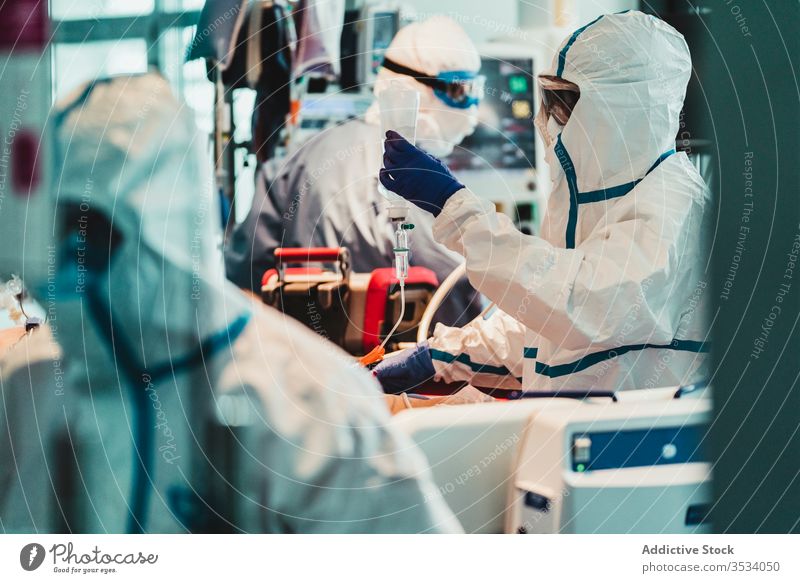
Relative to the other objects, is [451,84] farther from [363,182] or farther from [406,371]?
[406,371]

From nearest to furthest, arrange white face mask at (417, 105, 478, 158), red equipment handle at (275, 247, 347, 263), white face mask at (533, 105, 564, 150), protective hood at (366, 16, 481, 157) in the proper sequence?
white face mask at (533, 105, 564, 150) → red equipment handle at (275, 247, 347, 263) → protective hood at (366, 16, 481, 157) → white face mask at (417, 105, 478, 158)

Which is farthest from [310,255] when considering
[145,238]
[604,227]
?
[145,238]

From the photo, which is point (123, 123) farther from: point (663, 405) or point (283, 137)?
point (283, 137)

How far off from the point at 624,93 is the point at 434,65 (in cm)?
156

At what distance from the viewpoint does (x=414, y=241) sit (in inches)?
121

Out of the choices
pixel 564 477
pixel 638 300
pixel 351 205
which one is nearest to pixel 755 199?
pixel 638 300

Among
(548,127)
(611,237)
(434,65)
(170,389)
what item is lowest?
(170,389)

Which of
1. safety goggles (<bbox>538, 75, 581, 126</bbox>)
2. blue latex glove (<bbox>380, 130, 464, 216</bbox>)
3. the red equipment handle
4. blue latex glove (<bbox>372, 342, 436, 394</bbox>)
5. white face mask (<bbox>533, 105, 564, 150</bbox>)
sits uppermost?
safety goggles (<bbox>538, 75, 581, 126</bbox>)

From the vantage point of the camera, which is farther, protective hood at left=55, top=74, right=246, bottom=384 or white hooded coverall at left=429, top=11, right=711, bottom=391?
white hooded coverall at left=429, top=11, right=711, bottom=391

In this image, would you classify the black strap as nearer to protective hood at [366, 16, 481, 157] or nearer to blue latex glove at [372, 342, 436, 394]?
protective hood at [366, 16, 481, 157]

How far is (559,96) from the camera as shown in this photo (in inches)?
68.6

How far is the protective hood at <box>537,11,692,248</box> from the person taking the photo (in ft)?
5.32

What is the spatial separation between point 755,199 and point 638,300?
0.96 ft

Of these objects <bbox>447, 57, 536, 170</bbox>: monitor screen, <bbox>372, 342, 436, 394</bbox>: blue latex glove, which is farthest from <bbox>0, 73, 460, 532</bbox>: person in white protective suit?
<bbox>447, 57, 536, 170</bbox>: monitor screen
